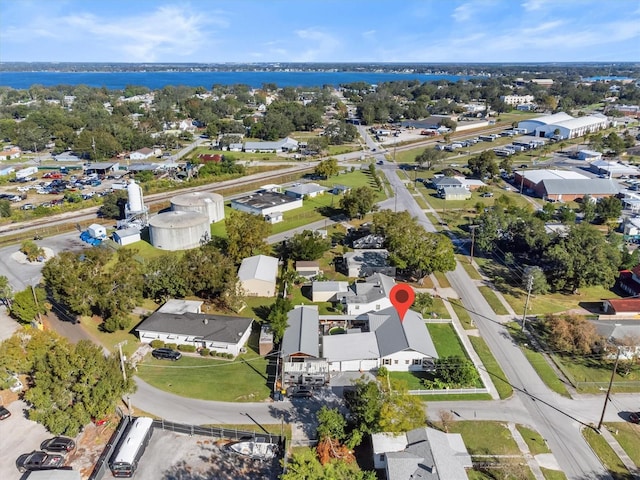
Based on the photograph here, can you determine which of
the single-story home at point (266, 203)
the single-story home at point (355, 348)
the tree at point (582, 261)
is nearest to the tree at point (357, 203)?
the single-story home at point (266, 203)

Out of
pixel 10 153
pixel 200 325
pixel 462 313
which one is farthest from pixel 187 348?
pixel 10 153

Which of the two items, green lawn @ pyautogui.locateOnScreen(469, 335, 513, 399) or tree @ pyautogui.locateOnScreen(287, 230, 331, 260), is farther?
tree @ pyautogui.locateOnScreen(287, 230, 331, 260)

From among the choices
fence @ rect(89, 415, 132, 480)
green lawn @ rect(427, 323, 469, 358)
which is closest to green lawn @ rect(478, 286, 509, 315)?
green lawn @ rect(427, 323, 469, 358)

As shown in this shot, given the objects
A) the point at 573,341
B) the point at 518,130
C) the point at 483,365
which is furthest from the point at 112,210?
the point at 518,130

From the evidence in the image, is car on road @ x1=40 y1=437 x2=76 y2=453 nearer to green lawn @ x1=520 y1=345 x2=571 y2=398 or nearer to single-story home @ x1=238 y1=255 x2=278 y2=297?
single-story home @ x1=238 y1=255 x2=278 y2=297

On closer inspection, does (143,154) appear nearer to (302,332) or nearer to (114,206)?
(114,206)

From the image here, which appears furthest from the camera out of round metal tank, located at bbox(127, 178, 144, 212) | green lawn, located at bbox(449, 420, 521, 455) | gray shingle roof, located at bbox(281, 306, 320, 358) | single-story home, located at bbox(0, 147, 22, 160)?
single-story home, located at bbox(0, 147, 22, 160)
